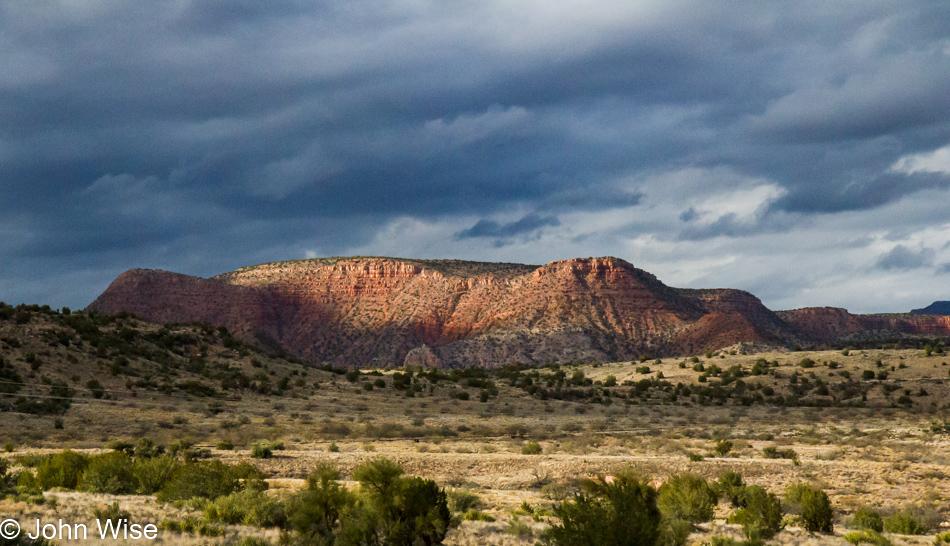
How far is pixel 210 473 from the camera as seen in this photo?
18.8 meters

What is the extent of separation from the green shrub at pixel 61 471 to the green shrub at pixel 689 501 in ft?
47.1

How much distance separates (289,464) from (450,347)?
88957 millimetres

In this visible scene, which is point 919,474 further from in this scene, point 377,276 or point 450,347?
point 377,276

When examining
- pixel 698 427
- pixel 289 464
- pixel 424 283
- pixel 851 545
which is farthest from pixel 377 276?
pixel 851 545

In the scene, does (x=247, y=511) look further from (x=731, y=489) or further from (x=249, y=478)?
(x=731, y=489)

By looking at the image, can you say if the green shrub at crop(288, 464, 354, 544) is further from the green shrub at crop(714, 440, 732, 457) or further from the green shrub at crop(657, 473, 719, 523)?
the green shrub at crop(714, 440, 732, 457)

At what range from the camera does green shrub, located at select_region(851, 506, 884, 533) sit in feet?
50.4

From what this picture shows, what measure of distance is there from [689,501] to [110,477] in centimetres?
1379

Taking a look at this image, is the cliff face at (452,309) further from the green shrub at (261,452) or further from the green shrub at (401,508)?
the green shrub at (401,508)

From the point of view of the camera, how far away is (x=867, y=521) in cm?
1557

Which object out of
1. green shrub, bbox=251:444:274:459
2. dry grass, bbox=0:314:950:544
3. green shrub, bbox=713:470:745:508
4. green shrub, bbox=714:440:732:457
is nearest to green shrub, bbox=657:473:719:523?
dry grass, bbox=0:314:950:544

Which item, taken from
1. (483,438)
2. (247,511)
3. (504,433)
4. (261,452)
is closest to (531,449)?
(483,438)

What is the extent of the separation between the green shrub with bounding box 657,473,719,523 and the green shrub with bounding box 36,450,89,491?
14.4 m

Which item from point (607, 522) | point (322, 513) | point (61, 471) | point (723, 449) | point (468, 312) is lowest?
point (723, 449)
